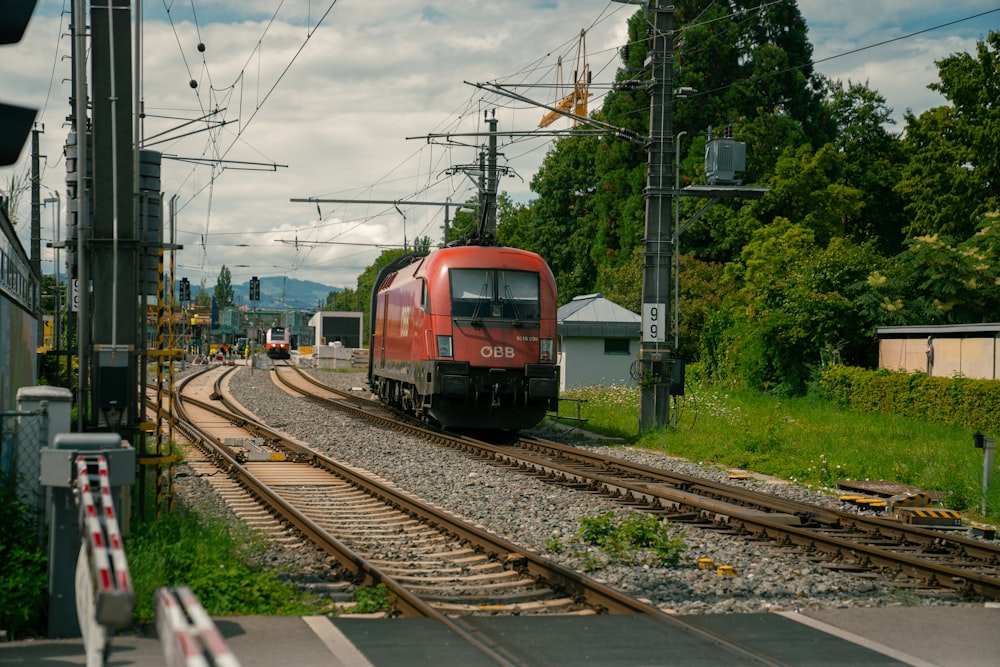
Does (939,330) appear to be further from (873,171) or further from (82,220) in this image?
(873,171)

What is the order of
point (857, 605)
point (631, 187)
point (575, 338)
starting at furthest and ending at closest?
point (631, 187) → point (575, 338) → point (857, 605)

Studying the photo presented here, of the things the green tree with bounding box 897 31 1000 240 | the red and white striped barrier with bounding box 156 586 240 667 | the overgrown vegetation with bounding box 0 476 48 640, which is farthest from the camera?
the green tree with bounding box 897 31 1000 240

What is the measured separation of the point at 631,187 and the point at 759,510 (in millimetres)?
44563

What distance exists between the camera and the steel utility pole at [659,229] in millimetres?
20625

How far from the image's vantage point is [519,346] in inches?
817

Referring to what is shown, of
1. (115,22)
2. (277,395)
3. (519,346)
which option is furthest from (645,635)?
(277,395)

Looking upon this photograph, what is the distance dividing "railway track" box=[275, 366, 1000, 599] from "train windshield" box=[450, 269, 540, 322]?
13.7ft

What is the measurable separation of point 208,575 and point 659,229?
14622 mm

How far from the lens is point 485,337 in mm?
20609

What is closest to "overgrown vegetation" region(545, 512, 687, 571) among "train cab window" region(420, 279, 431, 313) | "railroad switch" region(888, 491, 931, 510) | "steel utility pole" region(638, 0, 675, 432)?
"railroad switch" region(888, 491, 931, 510)

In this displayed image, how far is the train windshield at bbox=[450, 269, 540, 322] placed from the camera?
20.6m

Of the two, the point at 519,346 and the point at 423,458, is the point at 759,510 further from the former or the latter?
the point at 519,346

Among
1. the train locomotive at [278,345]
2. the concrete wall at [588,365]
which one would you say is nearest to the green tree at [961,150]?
the concrete wall at [588,365]

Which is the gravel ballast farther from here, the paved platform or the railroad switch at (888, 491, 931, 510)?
the railroad switch at (888, 491, 931, 510)
